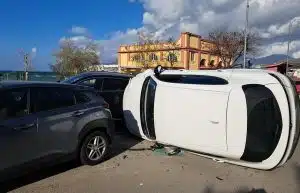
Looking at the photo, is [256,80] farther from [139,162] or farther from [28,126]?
[28,126]

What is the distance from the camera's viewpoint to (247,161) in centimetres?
717

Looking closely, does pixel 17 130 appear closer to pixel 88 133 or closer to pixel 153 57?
pixel 88 133

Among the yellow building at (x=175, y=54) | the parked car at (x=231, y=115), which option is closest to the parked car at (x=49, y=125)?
the parked car at (x=231, y=115)

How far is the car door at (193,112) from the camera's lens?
720cm

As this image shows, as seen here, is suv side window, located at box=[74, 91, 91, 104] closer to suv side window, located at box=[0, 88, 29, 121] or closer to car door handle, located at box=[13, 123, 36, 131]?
suv side window, located at box=[0, 88, 29, 121]

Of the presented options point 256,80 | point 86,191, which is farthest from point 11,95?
point 256,80

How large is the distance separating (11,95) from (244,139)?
13.4ft

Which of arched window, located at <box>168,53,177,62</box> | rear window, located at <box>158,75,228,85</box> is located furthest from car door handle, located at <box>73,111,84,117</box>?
arched window, located at <box>168,53,177,62</box>

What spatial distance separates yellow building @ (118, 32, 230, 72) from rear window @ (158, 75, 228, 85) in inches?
1435

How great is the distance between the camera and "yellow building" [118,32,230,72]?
48.2 meters

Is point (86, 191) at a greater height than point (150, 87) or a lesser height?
lesser

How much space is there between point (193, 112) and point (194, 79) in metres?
0.80

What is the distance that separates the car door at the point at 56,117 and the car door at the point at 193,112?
206cm

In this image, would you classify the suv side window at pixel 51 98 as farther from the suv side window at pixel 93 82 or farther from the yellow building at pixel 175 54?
the yellow building at pixel 175 54
